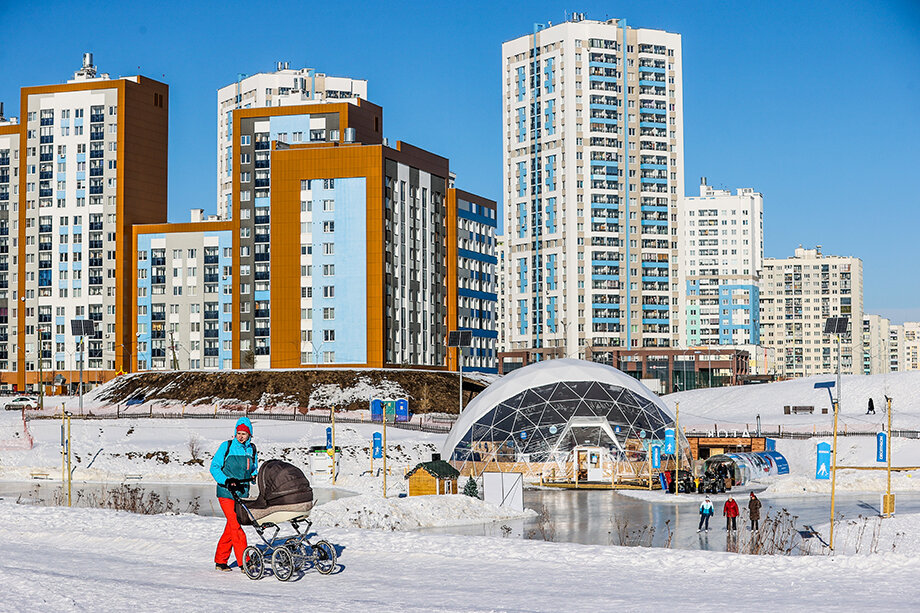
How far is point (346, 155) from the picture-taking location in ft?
409

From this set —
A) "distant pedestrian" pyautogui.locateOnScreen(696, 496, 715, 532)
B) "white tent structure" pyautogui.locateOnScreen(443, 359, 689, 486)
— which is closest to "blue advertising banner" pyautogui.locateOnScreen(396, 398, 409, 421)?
"white tent structure" pyautogui.locateOnScreen(443, 359, 689, 486)

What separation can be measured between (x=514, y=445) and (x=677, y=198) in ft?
433

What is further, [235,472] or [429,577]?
[429,577]

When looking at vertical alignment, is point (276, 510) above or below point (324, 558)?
above

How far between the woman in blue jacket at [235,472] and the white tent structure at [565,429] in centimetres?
4304

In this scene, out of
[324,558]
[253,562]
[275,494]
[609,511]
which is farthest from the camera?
[609,511]

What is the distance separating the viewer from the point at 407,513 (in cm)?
3609

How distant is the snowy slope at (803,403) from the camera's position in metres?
91.9

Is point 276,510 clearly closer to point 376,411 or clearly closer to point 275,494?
point 275,494

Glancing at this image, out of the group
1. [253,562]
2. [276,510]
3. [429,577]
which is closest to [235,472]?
[276,510]

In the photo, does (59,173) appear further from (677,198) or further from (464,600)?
(464,600)

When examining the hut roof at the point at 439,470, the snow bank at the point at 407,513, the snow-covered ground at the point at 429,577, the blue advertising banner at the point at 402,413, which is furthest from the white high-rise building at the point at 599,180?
the snow-covered ground at the point at 429,577

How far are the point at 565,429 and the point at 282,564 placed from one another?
45.1m

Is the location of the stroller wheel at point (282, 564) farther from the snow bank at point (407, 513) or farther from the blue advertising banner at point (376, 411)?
the blue advertising banner at point (376, 411)
